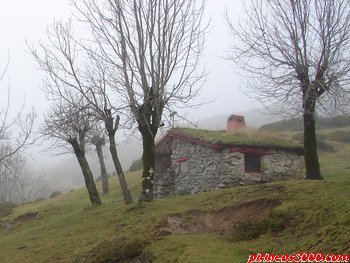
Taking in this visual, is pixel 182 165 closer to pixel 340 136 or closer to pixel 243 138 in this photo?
pixel 243 138

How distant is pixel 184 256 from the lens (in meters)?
8.78

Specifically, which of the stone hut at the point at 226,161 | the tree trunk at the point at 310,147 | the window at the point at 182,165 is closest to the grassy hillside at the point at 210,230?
the tree trunk at the point at 310,147

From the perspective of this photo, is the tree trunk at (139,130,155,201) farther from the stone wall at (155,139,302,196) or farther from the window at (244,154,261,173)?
the window at (244,154,261,173)

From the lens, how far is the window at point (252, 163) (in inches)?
868

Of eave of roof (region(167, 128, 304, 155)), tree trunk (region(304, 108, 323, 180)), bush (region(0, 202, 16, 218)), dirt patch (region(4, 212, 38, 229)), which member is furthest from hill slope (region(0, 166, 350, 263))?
bush (region(0, 202, 16, 218))

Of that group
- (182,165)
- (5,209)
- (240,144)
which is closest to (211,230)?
(240,144)

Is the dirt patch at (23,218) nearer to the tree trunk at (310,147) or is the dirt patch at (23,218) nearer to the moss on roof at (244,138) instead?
the moss on roof at (244,138)

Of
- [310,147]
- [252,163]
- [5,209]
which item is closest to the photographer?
[310,147]

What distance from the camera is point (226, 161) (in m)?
21.6

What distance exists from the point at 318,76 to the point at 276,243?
8372 mm

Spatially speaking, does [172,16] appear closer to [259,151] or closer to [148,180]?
[148,180]

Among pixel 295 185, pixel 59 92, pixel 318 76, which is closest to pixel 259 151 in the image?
pixel 318 76

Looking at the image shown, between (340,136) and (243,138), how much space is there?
74.4 ft

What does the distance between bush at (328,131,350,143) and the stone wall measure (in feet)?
64.9
